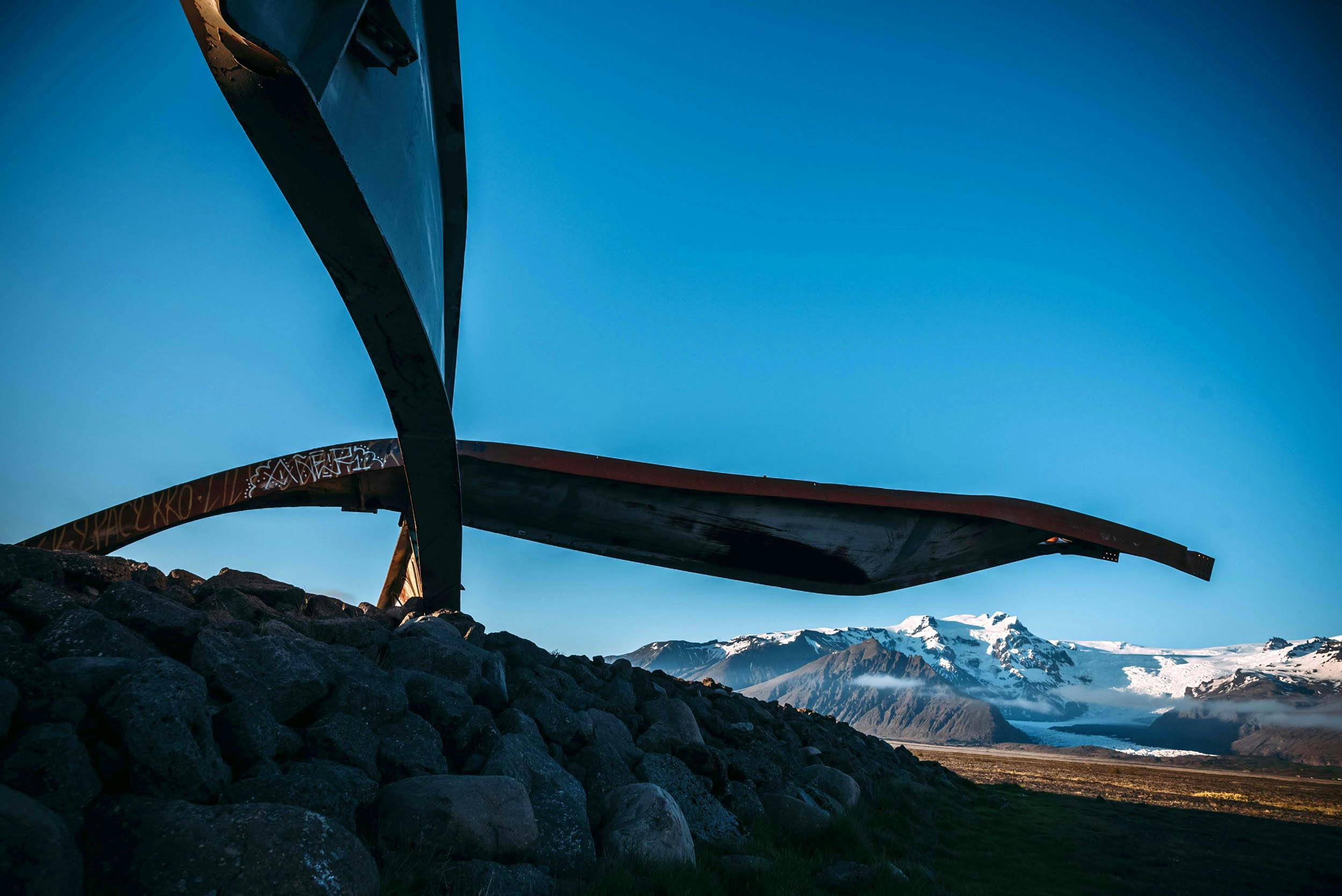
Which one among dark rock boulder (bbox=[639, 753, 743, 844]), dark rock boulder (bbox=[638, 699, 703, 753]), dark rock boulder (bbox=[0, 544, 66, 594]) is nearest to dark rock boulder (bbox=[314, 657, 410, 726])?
dark rock boulder (bbox=[0, 544, 66, 594])

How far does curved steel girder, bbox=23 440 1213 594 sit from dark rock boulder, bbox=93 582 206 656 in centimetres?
442

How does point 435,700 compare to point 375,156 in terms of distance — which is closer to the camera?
point 375,156

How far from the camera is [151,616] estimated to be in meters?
4.03

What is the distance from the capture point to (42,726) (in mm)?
2822

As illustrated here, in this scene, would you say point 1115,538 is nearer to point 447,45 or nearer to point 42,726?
point 447,45

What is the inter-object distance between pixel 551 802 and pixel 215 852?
7.43 feet

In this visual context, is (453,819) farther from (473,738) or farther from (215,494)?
(215,494)

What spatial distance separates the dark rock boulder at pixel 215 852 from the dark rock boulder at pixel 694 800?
319 cm

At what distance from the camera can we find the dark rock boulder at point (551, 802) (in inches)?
165

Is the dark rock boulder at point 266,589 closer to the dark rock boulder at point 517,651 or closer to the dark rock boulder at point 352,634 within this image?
the dark rock boulder at point 352,634

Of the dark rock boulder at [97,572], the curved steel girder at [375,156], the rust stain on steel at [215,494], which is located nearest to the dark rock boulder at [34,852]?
the dark rock boulder at [97,572]

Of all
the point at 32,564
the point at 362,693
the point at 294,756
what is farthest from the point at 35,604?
the point at 362,693

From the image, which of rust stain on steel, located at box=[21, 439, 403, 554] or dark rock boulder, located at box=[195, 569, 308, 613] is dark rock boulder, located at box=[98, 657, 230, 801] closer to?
dark rock boulder, located at box=[195, 569, 308, 613]

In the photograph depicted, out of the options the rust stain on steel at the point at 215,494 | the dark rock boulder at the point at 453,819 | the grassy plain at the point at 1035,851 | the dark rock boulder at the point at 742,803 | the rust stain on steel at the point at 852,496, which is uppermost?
the rust stain on steel at the point at 852,496
